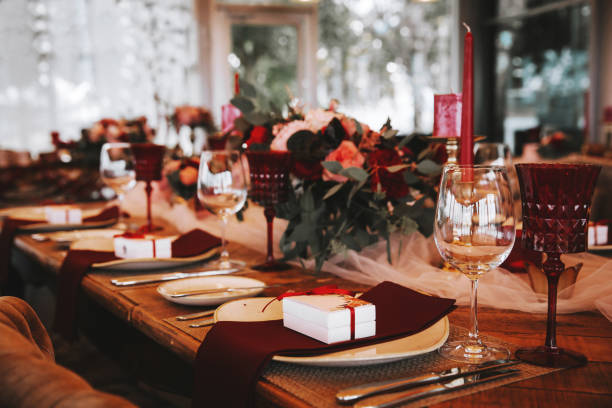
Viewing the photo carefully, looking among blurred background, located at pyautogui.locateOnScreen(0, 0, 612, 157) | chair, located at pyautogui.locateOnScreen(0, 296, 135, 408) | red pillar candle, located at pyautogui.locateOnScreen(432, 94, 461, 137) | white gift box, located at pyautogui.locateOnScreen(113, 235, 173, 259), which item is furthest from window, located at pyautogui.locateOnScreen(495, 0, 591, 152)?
chair, located at pyautogui.locateOnScreen(0, 296, 135, 408)

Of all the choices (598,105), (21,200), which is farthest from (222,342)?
(598,105)

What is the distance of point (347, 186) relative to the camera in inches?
47.8

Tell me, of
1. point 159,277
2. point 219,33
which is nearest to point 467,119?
point 159,277

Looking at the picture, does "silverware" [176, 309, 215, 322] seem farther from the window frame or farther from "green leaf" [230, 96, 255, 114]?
the window frame

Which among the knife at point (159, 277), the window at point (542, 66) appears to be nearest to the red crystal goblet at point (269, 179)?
the knife at point (159, 277)

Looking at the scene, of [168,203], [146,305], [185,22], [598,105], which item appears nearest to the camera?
[146,305]

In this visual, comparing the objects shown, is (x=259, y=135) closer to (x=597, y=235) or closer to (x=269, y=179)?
(x=269, y=179)

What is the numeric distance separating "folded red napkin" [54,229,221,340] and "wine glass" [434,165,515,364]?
742mm

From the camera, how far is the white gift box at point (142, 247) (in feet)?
4.17

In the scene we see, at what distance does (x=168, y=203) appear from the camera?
205 cm

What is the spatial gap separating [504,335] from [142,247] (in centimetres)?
76

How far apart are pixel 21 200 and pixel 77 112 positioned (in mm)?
2740

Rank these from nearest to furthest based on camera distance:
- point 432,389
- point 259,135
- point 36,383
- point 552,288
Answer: point 36,383 < point 432,389 < point 552,288 < point 259,135

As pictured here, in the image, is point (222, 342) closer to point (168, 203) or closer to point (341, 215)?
point (341, 215)
